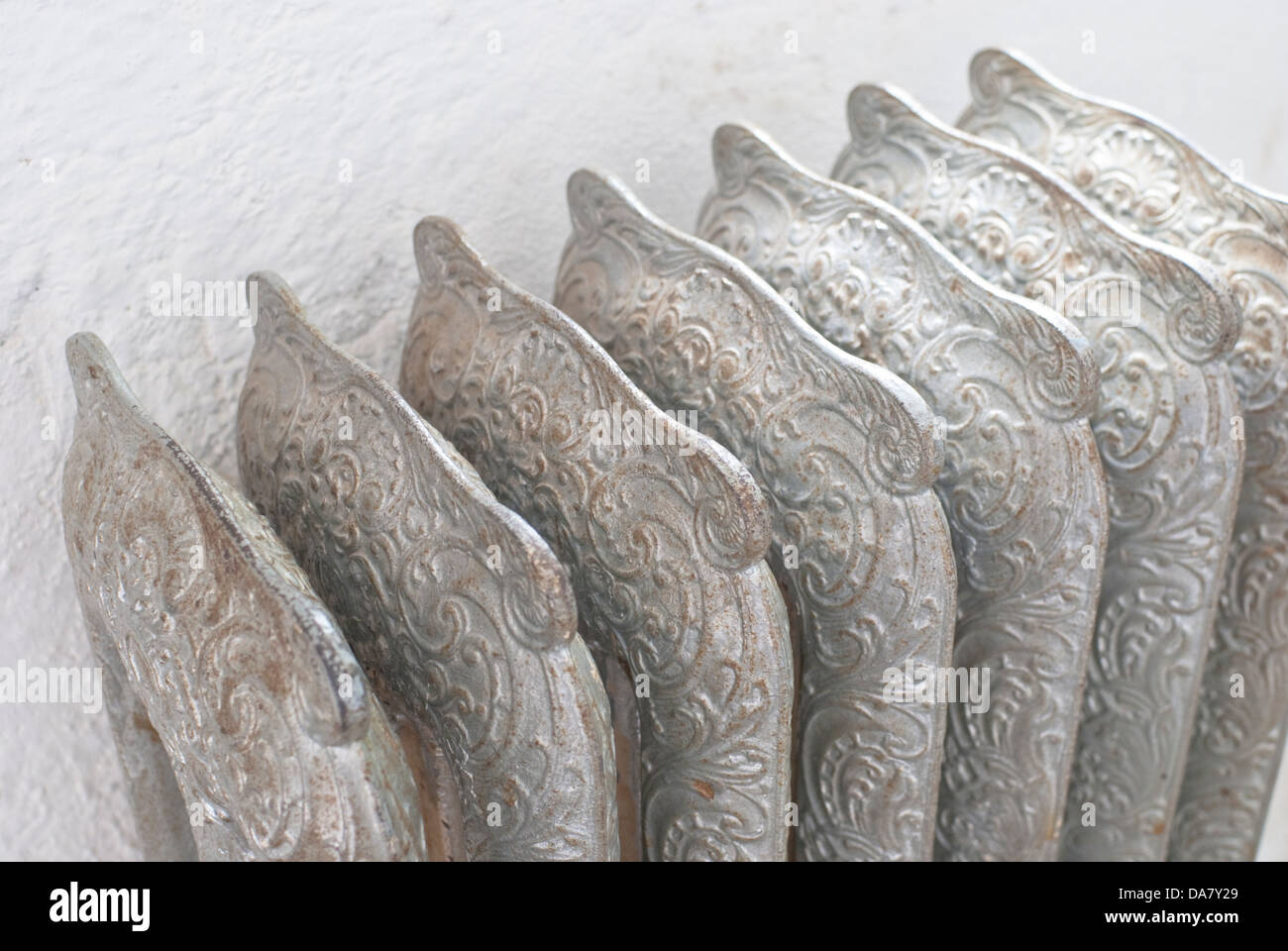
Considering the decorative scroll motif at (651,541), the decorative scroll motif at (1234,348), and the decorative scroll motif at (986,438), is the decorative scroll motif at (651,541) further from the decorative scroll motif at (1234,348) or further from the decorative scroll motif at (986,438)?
the decorative scroll motif at (1234,348)

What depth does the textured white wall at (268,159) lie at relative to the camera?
579 mm

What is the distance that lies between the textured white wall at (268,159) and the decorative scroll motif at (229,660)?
11 cm

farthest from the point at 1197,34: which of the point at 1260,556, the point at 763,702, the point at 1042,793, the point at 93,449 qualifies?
the point at 93,449

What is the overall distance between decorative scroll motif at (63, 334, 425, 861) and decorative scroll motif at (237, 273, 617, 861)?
0.14 feet

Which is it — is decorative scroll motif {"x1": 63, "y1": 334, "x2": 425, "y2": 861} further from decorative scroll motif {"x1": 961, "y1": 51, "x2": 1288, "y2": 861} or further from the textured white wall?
decorative scroll motif {"x1": 961, "y1": 51, "x2": 1288, "y2": 861}

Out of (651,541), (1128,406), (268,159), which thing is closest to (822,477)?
(651,541)

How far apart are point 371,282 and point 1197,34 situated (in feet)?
2.38

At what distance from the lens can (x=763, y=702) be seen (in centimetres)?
53

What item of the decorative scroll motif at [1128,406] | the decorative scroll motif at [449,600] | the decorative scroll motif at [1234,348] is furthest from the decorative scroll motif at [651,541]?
the decorative scroll motif at [1234,348]

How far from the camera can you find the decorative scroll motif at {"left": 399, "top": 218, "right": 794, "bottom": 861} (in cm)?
51
